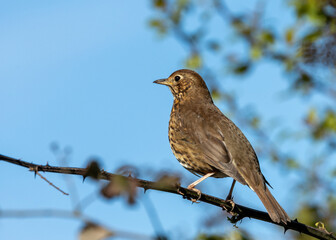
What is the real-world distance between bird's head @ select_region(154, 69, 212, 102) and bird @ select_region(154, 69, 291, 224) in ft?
1.29

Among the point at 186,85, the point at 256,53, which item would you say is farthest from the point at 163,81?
the point at 256,53

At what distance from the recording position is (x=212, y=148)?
4832mm

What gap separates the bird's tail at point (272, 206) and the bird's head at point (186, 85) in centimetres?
193

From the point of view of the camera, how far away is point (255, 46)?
5.85 metres

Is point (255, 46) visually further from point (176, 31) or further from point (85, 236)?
point (85, 236)

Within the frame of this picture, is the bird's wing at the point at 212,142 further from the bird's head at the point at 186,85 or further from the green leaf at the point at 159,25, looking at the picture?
the green leaf at the point at 159,25

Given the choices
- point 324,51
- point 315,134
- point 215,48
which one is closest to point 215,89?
point 215,48

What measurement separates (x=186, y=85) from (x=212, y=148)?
1.62m

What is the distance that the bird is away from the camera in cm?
464

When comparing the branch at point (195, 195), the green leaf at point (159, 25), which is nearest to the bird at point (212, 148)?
the branch at point (195, 195)

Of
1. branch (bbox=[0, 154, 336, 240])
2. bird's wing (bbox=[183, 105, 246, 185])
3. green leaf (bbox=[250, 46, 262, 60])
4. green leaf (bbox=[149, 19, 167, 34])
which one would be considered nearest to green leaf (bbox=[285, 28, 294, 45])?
green leaf (bbox=[250, 46, 262, 60])

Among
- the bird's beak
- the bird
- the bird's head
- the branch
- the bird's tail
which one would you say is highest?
the bird's beak

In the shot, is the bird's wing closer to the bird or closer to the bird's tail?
the bird

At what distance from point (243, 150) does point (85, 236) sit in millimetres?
3891
